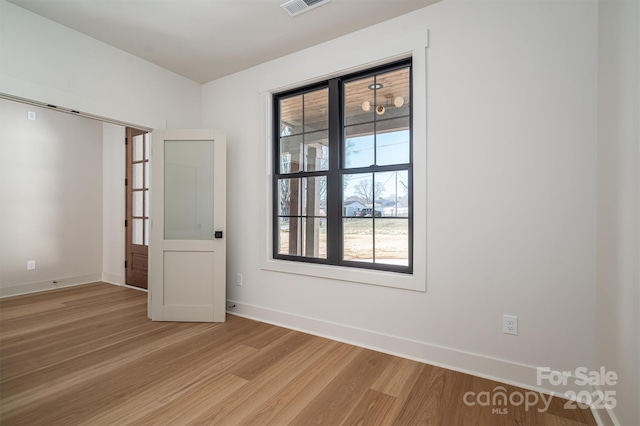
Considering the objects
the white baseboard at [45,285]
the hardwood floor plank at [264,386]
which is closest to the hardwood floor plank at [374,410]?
the hardwood floor plank at [264,386]

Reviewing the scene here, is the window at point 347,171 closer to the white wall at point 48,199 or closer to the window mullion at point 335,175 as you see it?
the window mullion at point 335,175

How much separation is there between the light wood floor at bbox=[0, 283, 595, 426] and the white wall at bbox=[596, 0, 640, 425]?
0.56 meters

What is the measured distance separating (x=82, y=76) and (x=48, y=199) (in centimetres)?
289

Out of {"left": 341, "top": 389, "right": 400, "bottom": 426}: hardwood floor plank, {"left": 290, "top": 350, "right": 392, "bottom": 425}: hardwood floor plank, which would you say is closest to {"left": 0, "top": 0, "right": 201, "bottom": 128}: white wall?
{"left": 290, "top": 350, "right": 392, "bottom": 425}: hardwood floor plank

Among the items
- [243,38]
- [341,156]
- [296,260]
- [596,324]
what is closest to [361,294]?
[296,260]

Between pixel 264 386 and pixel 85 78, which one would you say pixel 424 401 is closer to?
pixel 264 386

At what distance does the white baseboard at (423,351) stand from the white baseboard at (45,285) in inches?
143

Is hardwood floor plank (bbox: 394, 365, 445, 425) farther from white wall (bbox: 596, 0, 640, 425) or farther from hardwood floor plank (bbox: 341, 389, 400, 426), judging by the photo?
white wall (bbox: 596, 0, 640, 425)

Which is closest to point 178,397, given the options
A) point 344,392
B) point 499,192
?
point 344,392

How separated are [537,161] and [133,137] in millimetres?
5481

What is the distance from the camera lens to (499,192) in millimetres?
2139

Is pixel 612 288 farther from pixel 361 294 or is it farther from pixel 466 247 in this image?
pixel 361 294

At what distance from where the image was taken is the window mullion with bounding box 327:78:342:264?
292cm

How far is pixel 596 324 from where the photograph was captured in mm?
1853
